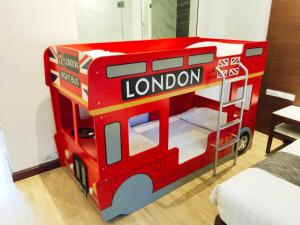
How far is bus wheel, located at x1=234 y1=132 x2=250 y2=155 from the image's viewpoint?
8.24 feet

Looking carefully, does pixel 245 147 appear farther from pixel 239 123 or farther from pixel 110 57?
pixel 110 57

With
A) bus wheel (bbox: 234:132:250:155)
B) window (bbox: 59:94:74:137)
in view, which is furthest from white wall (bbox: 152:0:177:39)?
bus wheel (bbox: 234:132:250:155)

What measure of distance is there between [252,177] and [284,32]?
76.7 inches

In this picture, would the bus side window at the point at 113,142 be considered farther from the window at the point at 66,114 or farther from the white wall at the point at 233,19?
the white wall at the point at 233,19

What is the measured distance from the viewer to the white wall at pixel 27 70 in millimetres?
1855

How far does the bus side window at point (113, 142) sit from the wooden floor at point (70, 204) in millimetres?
536

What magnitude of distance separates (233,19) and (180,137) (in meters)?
1.85

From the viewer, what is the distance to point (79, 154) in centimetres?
187

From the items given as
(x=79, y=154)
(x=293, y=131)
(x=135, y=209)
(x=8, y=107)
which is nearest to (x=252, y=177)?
(x=135, y=209)

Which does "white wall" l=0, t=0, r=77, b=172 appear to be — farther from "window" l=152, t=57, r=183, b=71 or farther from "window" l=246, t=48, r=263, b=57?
"window" l=246, t=48, r=263, b=57

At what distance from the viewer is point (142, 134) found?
2.38 metres

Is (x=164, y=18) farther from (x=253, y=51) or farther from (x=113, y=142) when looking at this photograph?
(x=113, y=142)

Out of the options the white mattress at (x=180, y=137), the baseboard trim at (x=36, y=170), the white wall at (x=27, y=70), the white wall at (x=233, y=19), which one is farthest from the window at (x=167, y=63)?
the white wall at (x=233, y=19)

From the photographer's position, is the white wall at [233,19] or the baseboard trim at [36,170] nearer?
the baseboard trim at [36,170]
